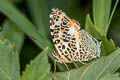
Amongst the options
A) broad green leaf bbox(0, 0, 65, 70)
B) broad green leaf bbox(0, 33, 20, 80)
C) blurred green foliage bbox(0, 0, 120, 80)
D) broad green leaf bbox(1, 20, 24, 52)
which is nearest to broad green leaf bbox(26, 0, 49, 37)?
blurred green foliage bbox(0, 0, 120, 80)

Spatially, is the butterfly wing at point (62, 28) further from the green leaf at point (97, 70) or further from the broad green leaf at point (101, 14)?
the green leaf at point (97, 70)

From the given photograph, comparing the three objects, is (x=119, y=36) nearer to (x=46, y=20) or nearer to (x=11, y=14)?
(x=46, y=20)

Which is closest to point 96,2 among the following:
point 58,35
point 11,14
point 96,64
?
point 58,35

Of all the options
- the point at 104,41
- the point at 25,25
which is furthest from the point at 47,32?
the point at 104,41

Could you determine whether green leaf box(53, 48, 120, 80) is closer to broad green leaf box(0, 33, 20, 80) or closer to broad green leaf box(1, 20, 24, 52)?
broad green leaf box(0, 33, 20, 80)

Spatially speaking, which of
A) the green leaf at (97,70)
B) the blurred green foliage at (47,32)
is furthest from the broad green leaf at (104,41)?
the green leaf at (97,70)

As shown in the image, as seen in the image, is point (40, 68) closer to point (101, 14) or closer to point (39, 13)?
point (101, 14)
